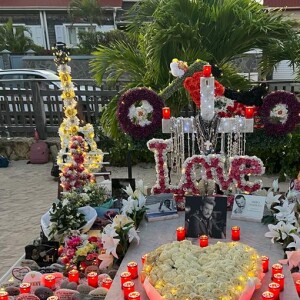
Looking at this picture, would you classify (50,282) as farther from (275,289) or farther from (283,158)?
(283,158)

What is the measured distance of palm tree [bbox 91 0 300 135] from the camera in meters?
6.86

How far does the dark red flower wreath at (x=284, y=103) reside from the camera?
5.65 meters

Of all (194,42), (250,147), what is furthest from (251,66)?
(250,147)

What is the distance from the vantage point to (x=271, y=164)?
26.8 feet

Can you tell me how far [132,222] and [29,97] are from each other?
244 inches

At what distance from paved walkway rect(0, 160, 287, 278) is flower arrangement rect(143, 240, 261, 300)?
2207 mm

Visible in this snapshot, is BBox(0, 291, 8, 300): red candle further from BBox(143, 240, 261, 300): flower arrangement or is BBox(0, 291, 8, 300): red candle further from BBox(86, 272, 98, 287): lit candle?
BBox(143, 240, 261, 300): flower arrangement

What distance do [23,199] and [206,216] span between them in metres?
4.00

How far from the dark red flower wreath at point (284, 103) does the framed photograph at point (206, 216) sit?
1626 mm

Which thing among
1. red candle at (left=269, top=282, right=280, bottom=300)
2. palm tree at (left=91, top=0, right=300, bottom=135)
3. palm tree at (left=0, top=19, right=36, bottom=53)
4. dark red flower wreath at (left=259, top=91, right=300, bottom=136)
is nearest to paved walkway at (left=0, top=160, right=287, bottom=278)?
palm tree at (left=91, top=0, right=300, bottom=135)

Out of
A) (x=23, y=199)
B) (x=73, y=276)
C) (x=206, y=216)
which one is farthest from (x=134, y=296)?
(x=23, y=199)

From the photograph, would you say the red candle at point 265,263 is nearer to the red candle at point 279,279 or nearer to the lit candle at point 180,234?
the red candle at point 279,279

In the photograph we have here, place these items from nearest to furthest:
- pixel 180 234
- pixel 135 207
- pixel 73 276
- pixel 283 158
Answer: pixel 73 276, pixel 180 234, pixel 135 207, pixel 283 158

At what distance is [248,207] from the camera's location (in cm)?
524
